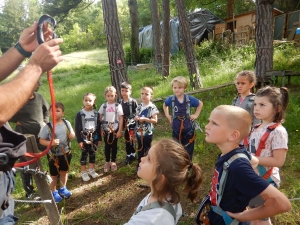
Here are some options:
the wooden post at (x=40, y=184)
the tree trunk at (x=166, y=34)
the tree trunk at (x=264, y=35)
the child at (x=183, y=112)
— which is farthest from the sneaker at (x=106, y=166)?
the tree trunk at (x=166, y=34)

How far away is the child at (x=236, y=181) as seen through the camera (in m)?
1.55

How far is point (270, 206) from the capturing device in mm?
1586

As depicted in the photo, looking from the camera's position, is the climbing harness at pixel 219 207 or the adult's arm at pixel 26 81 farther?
the climbing harness at pixel 219 207

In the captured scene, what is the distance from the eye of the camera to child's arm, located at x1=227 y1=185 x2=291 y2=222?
4.99ft

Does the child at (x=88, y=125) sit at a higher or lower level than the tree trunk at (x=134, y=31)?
lower

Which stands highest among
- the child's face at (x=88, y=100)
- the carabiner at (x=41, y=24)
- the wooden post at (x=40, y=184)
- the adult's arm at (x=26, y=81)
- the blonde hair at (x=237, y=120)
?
the carabiner at (x=41, y=24)

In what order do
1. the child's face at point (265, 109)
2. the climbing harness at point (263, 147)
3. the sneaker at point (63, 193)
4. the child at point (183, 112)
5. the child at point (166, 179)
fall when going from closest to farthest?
the child at point (166, 179), the climbing harness at point (263, 147), the child's face at point (265, 109), the sneaker at point (63, 193), the child at point (183, 112)

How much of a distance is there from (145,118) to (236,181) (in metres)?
2.60

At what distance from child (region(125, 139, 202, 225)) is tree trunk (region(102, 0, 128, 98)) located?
15.0ft

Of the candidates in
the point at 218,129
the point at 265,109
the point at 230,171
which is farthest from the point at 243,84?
the point at 230,171

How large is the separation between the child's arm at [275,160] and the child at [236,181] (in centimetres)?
44

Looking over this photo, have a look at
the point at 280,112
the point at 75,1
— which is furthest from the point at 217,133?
the point at 75,1

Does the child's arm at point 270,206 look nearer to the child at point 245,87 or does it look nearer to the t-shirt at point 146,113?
the child at point 245,87

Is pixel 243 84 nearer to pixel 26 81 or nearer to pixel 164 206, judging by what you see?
pixel 164 206
